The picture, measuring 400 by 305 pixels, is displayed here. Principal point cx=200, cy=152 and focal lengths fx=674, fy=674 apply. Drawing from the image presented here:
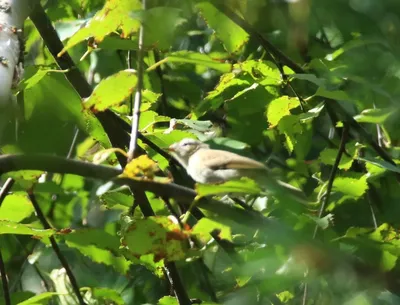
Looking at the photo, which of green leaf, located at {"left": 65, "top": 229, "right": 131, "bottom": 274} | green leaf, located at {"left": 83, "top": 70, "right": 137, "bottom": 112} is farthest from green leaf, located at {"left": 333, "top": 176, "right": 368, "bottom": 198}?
green leaf, located at {"left": 83, "top": 70, "right": 137, "bottom": 112}

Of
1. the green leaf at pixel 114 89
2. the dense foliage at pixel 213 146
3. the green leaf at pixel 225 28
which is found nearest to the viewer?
the dense foliage at pixel 213 146

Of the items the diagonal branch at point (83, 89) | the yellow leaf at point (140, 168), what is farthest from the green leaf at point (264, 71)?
the yellow leaf at point (140, 168)

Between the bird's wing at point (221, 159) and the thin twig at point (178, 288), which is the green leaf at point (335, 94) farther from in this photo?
the thin twig at point (178, 288)

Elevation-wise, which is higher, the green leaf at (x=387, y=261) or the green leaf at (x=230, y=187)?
the green leaf at (x=230, y=187)

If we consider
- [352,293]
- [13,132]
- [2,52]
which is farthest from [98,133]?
[352,293]

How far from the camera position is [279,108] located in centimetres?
160

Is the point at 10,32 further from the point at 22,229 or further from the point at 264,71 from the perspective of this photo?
the point at 264,71

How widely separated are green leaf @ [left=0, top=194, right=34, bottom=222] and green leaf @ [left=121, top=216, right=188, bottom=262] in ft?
2.01

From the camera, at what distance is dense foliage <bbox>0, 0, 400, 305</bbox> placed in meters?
0.58

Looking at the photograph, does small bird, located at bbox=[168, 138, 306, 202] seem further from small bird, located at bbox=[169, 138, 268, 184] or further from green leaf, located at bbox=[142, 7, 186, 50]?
green leaf, located at bbox=[142, 7, 186, 50]

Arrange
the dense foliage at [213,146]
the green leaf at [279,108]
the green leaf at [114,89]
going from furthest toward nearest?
1. the green leaf at [279,108]
2. the green leaf at [114,89]
3. the dense foliage at [213,146]

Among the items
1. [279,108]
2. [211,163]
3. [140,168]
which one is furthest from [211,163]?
[140,168]

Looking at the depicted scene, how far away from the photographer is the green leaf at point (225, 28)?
123 centimetres

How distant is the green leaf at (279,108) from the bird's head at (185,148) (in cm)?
19
